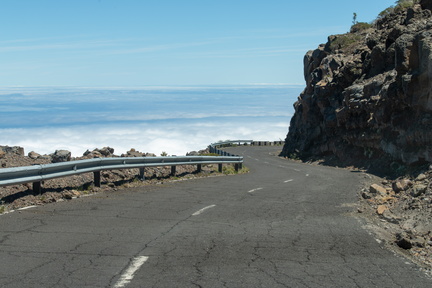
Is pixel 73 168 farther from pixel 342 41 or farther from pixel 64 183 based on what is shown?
pixel 342 41

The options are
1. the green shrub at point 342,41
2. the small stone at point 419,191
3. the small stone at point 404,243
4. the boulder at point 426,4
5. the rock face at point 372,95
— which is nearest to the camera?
the small stone at point 404,243

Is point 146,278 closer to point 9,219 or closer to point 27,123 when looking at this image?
point 9,219

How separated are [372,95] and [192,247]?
1102 inches

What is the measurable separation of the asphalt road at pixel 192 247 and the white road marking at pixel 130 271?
0.5 inches

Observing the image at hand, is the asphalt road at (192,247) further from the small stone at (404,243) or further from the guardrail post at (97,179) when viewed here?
the guardrail post at (97,179)

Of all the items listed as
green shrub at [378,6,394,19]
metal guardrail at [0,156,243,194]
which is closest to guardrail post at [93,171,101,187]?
metal guardrail at [0,156,243,194]

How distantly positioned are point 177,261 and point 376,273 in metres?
2.72

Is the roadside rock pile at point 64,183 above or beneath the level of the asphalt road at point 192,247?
above

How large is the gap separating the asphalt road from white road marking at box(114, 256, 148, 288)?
1 centimetres

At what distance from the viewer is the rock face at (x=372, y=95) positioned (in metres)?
24.1

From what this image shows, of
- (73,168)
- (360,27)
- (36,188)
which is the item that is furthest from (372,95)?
(36,188)

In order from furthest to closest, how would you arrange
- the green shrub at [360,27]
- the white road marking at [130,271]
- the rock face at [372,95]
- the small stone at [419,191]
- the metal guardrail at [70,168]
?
the green shrub at [360,27] → the rock face at [372,95] → the small stone at [419,191] → the metal guardrail at [70,168] → the white road marking at [130,271]

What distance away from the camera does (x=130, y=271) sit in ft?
22.3

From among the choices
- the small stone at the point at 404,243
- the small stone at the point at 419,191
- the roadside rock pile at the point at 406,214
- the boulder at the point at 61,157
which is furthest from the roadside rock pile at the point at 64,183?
the small stone at the point at 419,191
